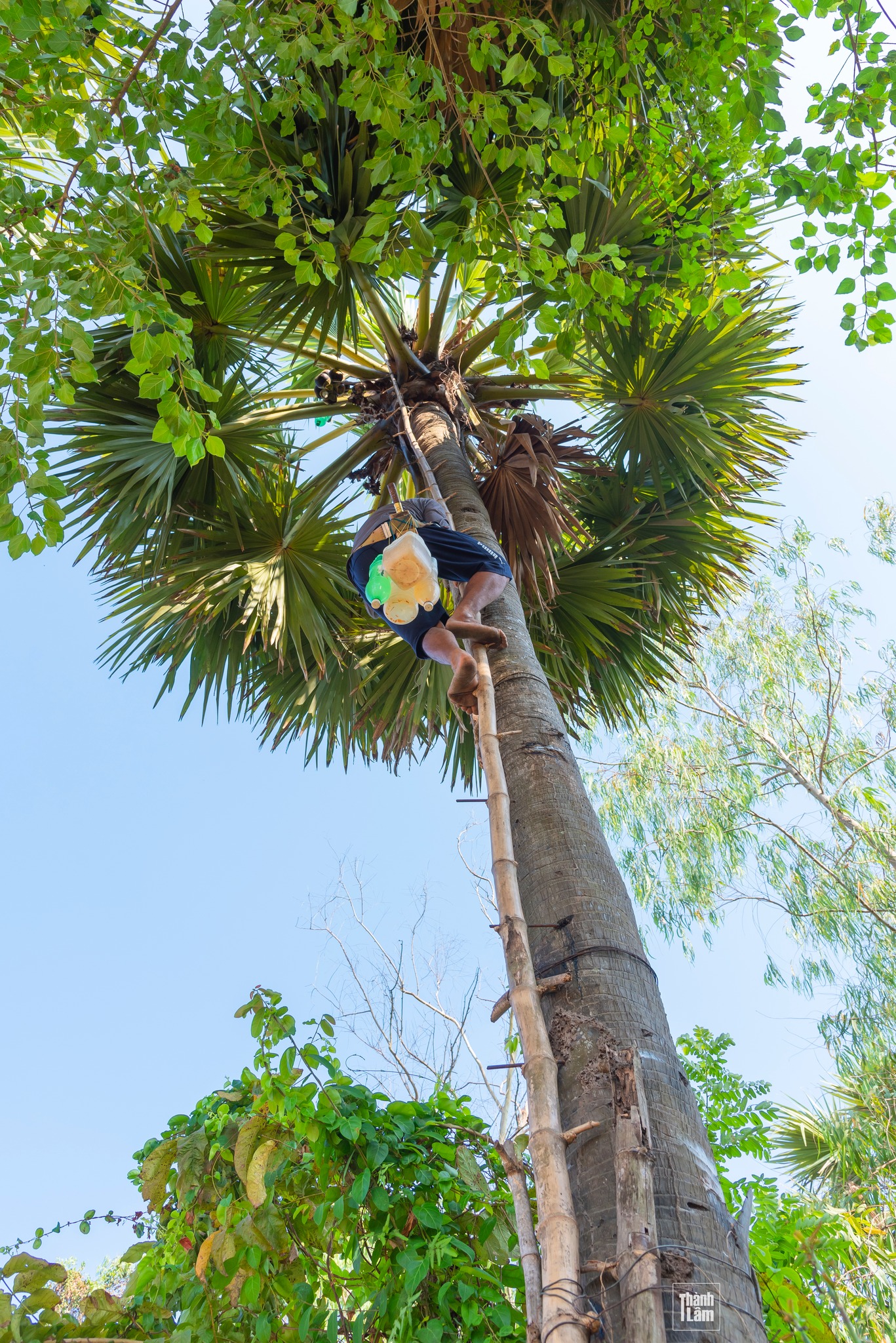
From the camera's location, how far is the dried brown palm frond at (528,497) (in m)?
4.73

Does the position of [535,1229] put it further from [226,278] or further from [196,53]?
[226,278]

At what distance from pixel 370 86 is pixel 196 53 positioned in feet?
1.59

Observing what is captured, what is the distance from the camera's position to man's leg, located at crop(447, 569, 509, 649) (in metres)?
3.23

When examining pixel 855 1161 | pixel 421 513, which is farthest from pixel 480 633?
pixel 855 1161

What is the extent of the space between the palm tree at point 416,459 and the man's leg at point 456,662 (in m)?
0.13

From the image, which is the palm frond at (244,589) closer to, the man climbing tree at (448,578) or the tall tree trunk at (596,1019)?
the man climbing tree at (448,578)

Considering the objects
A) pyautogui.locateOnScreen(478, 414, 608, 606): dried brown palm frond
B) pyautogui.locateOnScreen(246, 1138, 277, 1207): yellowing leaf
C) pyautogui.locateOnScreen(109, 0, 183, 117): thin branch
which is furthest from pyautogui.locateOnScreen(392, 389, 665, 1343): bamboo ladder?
pyautogui.locateOnScreen(478, 414, 608, 606): dried brown palm frond

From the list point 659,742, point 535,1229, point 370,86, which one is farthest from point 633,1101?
point 659,742

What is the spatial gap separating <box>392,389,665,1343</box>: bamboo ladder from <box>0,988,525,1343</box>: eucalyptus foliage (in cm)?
65

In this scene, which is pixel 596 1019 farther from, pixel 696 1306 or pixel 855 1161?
pixel 855 1161

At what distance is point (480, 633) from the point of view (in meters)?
3.22

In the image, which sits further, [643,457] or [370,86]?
[643,457]

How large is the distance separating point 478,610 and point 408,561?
44cm

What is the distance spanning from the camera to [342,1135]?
2.49m
